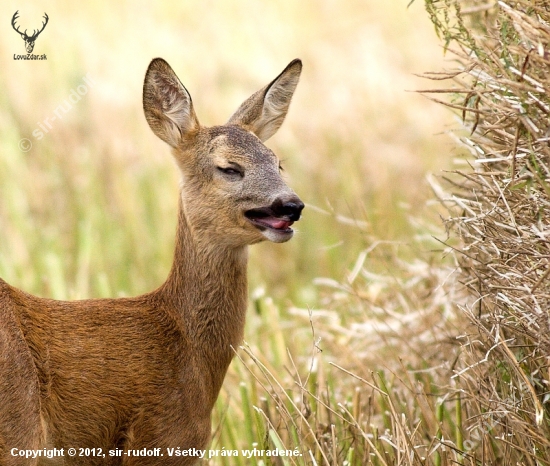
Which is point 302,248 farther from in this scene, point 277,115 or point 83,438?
point 83,438

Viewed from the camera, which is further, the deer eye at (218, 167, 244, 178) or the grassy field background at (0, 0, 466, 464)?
the grassy field background at (0, 0, 466, 464)

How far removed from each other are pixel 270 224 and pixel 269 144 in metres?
5.41

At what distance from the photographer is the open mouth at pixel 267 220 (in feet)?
15.1

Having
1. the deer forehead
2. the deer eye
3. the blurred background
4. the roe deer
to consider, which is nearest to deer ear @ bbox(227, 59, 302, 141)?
the roe deer

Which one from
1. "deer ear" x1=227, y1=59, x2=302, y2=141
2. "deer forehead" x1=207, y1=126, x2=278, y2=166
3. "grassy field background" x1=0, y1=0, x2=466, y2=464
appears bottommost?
"grassy field background" x1=0, y1=0, x2=466, y2=464

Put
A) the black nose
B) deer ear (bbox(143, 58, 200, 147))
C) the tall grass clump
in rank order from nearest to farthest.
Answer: the tall grass clump → the black nose → deer ear (bbox(143, 58, 200, 147))

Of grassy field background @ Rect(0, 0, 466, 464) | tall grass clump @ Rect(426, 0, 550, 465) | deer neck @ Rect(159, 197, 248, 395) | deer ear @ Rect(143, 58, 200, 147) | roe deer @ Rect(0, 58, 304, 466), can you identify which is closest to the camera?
tall grass clump @ Rect(426, 0, 550, 465)

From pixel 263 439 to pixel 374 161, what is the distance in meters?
5.84

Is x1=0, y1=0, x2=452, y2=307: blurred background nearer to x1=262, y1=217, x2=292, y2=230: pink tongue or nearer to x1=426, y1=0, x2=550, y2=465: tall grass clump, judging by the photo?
x1=262, y1=217, x2=292, y2=230: pink tongue

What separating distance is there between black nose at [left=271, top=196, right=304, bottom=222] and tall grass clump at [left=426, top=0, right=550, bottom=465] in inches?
28.9

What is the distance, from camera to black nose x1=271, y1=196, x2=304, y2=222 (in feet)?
15.0

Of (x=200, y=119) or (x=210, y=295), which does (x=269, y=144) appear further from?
(x=210, y=295)

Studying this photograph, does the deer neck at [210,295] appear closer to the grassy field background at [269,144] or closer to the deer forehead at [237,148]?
the deer forehead at [237,148]

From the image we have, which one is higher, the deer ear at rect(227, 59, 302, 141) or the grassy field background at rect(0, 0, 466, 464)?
the deer ear at rect(227, 59, 302, 141)
